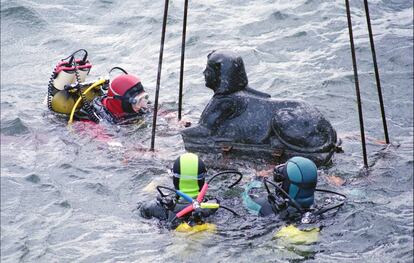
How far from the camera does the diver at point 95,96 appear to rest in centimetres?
966

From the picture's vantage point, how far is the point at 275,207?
7145mm

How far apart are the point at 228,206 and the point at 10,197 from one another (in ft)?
8.43

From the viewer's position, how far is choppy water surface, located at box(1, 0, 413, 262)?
720 cm

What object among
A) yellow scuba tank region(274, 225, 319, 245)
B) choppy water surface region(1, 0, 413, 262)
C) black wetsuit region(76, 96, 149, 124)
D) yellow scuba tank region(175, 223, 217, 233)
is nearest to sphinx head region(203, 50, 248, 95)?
choppy water surface region(1, 0, 413, 262)

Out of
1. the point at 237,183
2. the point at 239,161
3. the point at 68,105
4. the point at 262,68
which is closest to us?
the point at 237,183

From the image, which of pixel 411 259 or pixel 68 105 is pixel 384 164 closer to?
pixel 411 259

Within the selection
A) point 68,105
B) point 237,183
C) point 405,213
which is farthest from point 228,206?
point 68,105

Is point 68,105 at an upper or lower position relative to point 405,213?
upper

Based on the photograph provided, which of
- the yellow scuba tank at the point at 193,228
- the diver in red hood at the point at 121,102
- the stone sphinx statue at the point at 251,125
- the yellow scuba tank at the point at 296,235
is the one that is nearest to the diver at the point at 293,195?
the yellow scuba tank at the point at 296,235

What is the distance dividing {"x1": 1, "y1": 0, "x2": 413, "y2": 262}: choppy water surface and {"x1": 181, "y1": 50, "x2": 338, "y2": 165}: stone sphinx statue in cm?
26

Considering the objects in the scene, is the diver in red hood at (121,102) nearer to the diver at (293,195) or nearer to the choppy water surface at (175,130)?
the choppy water surface at (175,130)

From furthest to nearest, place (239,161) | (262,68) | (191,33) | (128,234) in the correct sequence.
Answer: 1. (191,33)
2. (262,68)
3. (239,161)
4. (128,234)

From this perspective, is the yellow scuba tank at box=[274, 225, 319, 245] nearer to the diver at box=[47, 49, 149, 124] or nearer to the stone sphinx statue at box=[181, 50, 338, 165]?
the stone sphinx statue at box=[181, 50, 338, 165]

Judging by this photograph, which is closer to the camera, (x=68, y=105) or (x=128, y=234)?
(x=128, y=234)
